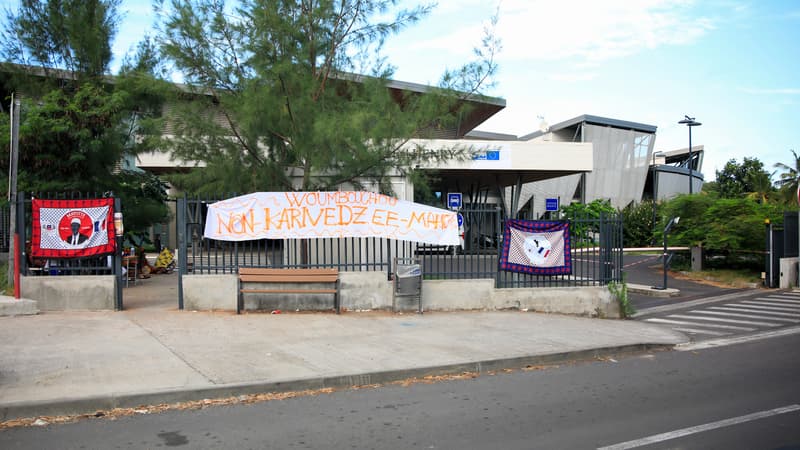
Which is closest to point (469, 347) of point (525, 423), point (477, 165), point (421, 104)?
point (525, 423)

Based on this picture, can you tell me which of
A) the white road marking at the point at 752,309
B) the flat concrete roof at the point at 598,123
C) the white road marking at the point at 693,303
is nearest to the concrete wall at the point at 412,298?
the white road marking at the point at 693,303

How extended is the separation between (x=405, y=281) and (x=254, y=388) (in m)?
5.43

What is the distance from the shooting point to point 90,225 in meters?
11.8

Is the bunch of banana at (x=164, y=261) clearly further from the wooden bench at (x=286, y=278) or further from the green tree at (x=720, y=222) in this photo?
the green tree at (x=720, y=222)

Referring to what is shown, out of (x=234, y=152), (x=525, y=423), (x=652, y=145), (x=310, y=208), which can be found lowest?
(x=525, y=423)

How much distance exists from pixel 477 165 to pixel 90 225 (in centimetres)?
1800

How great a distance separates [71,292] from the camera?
11570mm

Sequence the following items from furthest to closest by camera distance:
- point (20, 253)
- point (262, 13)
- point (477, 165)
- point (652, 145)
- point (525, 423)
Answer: point (652, 145) → point (477, 165) → point (262, 13) → point (20, 253) → point (525, 423)

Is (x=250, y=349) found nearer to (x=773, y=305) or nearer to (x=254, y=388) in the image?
(x=254, y=388)

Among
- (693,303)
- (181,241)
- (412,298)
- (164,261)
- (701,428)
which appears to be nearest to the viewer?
(701,428)

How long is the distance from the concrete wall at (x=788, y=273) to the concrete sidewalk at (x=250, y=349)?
10741 millimetres

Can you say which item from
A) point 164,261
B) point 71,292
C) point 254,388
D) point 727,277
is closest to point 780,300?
point 727,277

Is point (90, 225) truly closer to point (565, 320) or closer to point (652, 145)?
point (565, 320)

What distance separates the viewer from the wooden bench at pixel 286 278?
1180 centimetres
